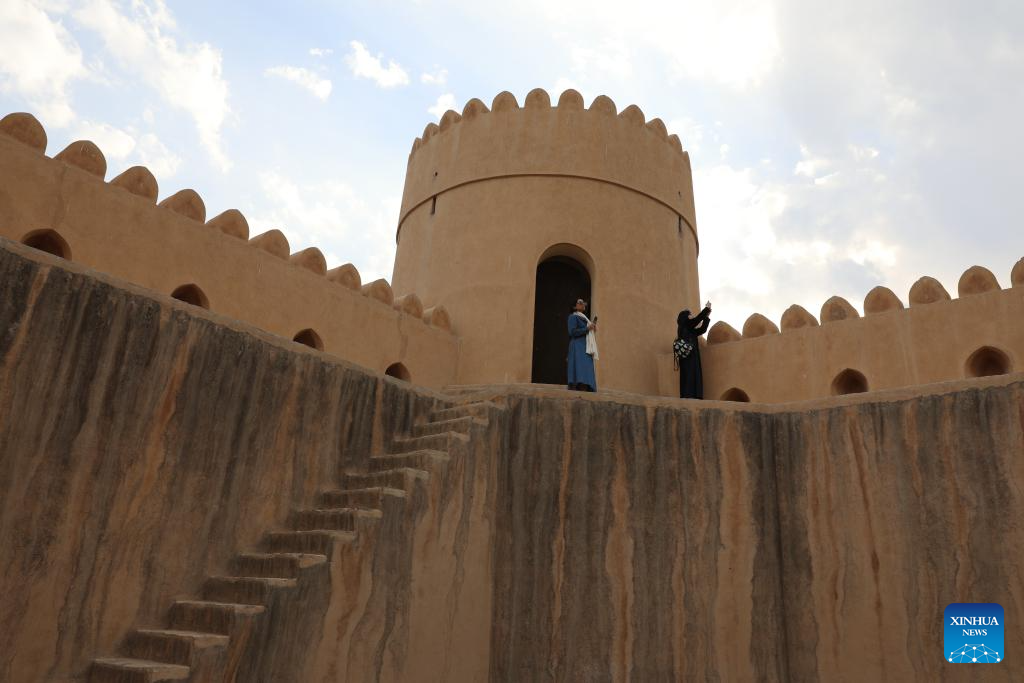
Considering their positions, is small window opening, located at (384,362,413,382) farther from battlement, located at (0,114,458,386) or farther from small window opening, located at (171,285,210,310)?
small window opening, located at (171,285,210,310)

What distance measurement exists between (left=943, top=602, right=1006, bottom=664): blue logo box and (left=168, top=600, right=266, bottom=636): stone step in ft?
15.2

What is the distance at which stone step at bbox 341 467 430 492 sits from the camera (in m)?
4.98

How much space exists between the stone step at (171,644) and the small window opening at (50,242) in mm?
3235

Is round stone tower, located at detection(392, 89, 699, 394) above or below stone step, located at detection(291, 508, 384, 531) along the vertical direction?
above

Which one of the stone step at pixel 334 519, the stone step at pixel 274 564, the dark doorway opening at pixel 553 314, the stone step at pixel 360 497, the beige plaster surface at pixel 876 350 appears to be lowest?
the stone step at pixel 274 564

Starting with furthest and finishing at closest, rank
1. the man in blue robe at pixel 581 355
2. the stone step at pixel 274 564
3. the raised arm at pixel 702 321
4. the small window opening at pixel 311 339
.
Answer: the raised arm at pixel 702 321, the small window opening at pixel 311 339, the man in blue robe at pixel 581 355, the stone step at pixel 274 564

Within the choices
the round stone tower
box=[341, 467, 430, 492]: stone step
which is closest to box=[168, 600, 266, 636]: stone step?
box=[341, 467, 430, 492]: stone step

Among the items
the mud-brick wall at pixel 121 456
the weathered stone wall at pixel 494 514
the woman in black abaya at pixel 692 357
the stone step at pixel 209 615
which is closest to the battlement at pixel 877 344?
the woman in black abaya at pixel 692 357

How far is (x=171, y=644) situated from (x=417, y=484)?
5.71ft

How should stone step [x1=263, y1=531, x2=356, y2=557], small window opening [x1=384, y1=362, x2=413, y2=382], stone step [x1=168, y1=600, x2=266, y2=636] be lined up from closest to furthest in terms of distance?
stone step [x1=168, y1=600, x2=266, y2=636]
stone step [x1=263, y1=531, x2=356, y2=557]
small window opening [x1=384, y1=362, x2=413, y2=382]

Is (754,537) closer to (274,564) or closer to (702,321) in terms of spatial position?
(702,321)

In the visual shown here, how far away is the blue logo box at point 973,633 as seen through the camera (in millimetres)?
5066

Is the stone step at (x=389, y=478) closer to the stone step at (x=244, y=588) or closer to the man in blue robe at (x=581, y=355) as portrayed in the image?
the stone step at (x=244, y=588)

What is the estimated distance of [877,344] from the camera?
312 inches
